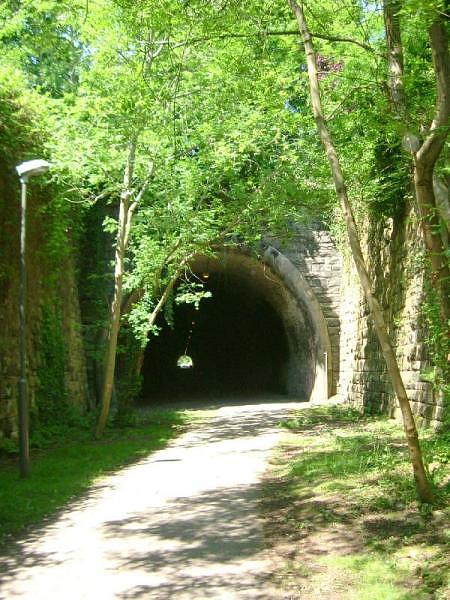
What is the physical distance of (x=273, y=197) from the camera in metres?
12.7

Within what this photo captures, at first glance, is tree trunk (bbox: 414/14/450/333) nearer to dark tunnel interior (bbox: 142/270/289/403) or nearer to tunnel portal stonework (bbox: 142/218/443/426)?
tunnel portal stonework (bbox: 142/218/443/426)

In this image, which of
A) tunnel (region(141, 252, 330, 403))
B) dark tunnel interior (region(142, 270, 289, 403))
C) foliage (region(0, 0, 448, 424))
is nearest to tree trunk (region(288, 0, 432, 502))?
foliage (region(0, 0, 448, 424))

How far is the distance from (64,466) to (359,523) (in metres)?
4.46

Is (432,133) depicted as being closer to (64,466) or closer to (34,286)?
(64,466)

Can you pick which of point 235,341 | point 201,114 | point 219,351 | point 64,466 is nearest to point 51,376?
point 64,466

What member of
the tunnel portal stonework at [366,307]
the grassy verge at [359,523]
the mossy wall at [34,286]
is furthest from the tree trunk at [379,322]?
the mossy wall at [34,286]

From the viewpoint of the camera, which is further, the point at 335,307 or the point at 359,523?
the point at 335,307

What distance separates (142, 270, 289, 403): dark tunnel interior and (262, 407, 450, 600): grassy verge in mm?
17065

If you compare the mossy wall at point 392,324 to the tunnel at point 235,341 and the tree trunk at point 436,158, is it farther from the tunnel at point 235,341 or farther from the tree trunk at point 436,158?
the tunnel at point 235,341

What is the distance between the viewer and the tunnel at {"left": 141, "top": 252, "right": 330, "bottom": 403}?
1998cm

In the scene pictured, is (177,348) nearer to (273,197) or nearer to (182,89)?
(273,197)

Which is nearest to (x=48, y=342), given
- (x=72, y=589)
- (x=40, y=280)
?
(x=40, y=280)

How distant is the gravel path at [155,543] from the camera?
4.11 meters

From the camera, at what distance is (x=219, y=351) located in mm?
31000
